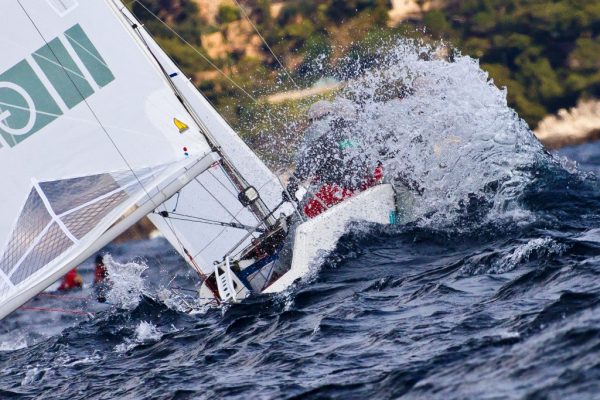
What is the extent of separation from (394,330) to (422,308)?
13.8 inches

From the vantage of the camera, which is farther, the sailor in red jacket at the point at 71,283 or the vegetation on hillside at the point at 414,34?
the vegetation on hillside at the point at 414,34

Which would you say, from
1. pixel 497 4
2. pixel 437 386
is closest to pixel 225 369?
pixel 437 386

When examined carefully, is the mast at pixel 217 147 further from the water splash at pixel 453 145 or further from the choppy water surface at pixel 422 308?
the water splash at pixel 453 145

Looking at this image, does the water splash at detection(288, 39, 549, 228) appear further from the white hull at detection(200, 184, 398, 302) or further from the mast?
the mast

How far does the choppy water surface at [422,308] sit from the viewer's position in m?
4.70

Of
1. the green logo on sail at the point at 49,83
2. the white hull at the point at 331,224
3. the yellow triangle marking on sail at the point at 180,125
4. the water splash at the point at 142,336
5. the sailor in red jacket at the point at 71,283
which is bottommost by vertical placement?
the white hull at the point at 331,224

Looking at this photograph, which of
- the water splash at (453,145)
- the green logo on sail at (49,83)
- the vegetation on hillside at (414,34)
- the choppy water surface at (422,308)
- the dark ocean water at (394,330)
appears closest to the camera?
the dark ocean water at (394,330)

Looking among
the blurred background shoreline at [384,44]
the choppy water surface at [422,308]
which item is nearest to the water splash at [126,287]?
the choppy water surface at [422,308]

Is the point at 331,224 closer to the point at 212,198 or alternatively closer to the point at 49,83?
the point at 212,198

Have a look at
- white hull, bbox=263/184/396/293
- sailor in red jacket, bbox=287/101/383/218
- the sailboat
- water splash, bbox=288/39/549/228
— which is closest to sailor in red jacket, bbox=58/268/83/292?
sailor in red jacket, bbox=287/101/383/218

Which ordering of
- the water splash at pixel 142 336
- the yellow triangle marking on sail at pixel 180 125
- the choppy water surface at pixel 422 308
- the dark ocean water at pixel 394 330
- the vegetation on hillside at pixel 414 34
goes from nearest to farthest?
the dark ocean water at pixel 394 330 → the choppy water surface at pixel 422 308 → the water splash at pixel 142 336 → the yellow triangle marking on sail at pixel 180 125 → the vegetation on hillside at pixel 414 34

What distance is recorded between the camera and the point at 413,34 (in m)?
21.2

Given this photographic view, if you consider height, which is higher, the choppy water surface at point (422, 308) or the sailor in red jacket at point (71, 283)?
the sailor in red jacket at point (71, 283)

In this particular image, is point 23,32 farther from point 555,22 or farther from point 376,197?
point 555,22
